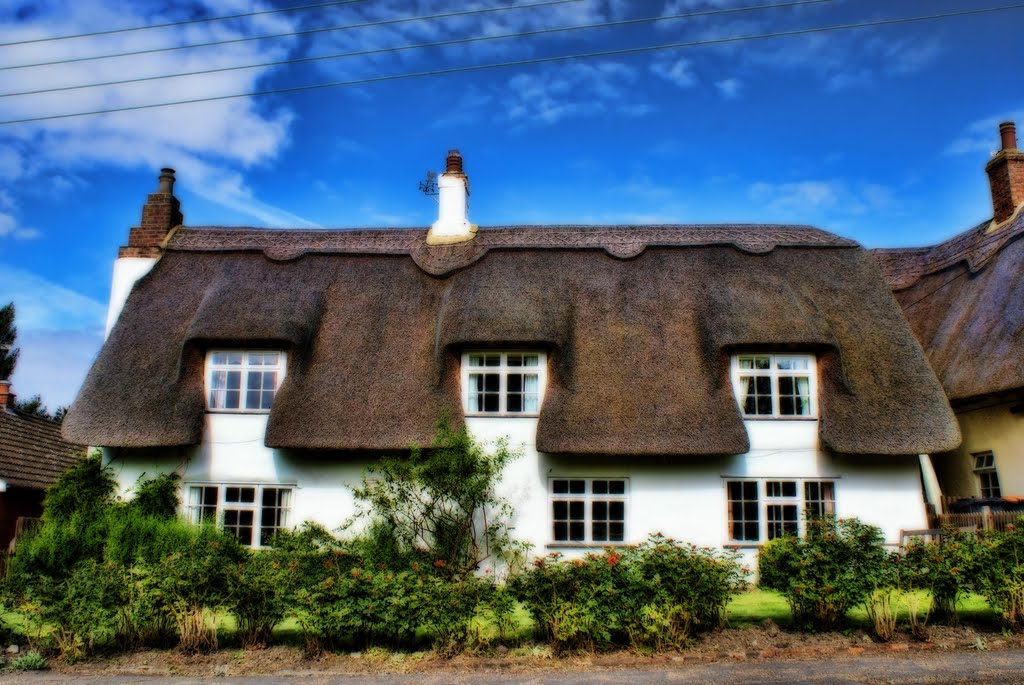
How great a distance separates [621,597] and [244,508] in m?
8.68

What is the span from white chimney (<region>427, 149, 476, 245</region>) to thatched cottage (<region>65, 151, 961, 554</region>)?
2.32 meters

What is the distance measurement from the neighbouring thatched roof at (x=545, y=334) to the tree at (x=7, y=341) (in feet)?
68.0

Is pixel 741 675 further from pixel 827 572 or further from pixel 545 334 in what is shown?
pixel 545 334

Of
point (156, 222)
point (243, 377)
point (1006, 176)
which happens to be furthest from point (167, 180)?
point (1006, 176)

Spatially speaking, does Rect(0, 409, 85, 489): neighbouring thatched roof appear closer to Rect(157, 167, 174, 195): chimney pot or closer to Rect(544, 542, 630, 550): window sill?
Rect(157, 167, 174, 195): chimney pot

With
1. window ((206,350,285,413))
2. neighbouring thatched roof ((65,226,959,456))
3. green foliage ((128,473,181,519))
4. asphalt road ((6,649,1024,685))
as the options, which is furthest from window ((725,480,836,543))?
green foliage ((128,473,181,519))

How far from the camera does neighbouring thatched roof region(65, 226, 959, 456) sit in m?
14.7

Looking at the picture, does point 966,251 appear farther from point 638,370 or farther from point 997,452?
point 638,370

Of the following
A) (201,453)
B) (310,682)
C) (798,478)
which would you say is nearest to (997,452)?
(798,478)

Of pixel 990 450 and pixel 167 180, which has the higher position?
pixel 167 180

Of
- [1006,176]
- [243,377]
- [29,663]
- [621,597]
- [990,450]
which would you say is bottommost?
[29,663]

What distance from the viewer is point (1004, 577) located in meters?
9.76

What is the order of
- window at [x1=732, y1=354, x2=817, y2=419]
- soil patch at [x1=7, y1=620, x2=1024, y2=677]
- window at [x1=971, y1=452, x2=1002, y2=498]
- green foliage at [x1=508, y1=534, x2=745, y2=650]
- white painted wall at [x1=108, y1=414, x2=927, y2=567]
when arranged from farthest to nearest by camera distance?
window at [x1=971, y1=452, x2=1002, y2=498], window at [x1=732, y1=354, x2=817, y2=419], white painted wall at [x1=108, y1=414, x2=927, y2=567], green foliage at [x1=508, y1=534, x2=745, y2=650], soil patch at [x1=7, y1=620, x2=1024, y2=677]

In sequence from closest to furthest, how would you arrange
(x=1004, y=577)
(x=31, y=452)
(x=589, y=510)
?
1. (x=1004, y=577)
2. (x=589, y=510)
3. (x=31, y=452)
